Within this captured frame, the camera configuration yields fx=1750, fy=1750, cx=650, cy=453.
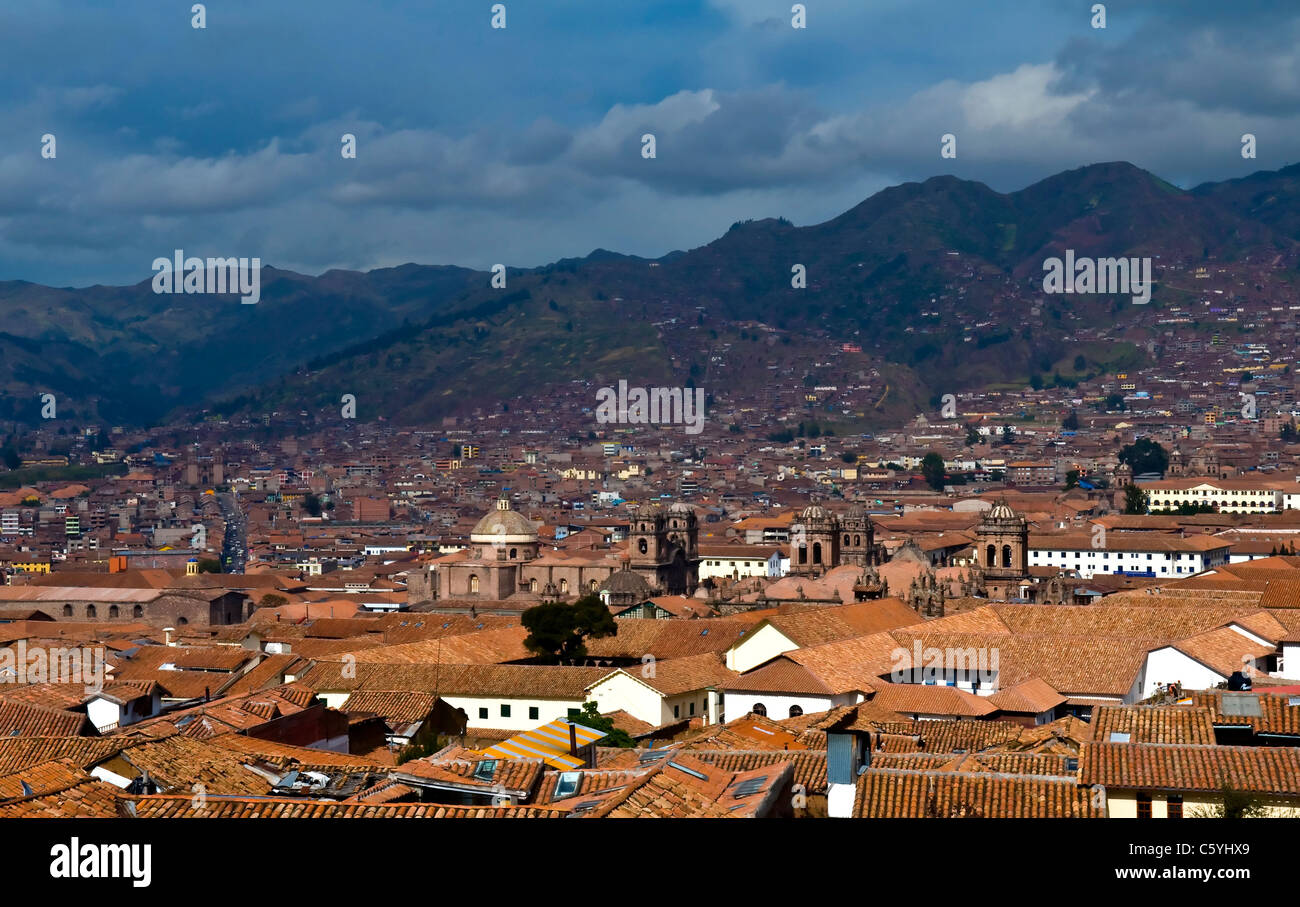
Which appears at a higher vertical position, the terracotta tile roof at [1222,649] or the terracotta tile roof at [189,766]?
the terracotta tile roof at [189,766]

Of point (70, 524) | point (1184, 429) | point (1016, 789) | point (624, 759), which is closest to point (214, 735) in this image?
point (624, 759)

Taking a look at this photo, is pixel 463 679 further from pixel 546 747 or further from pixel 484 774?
pixel 484 774

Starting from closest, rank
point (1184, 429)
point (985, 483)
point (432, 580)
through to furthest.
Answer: point (432, 580) → point (985, 483) → point (1184, 429)

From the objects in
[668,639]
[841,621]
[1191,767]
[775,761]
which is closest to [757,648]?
[841,621]

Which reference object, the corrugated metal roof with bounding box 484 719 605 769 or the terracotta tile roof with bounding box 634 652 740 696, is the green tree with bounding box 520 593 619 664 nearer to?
the terracotta tile roof with bounding box 634 652 740 696

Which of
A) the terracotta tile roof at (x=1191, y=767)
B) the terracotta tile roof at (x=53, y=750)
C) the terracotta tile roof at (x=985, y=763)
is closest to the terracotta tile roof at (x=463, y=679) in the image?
the terracotta tile roof at (x=53, y=750)

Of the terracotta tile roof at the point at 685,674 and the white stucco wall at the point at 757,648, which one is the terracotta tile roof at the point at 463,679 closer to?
the terracotta tile roof at the point at 685,674

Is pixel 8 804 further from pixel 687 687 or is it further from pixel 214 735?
pixel 687 687
